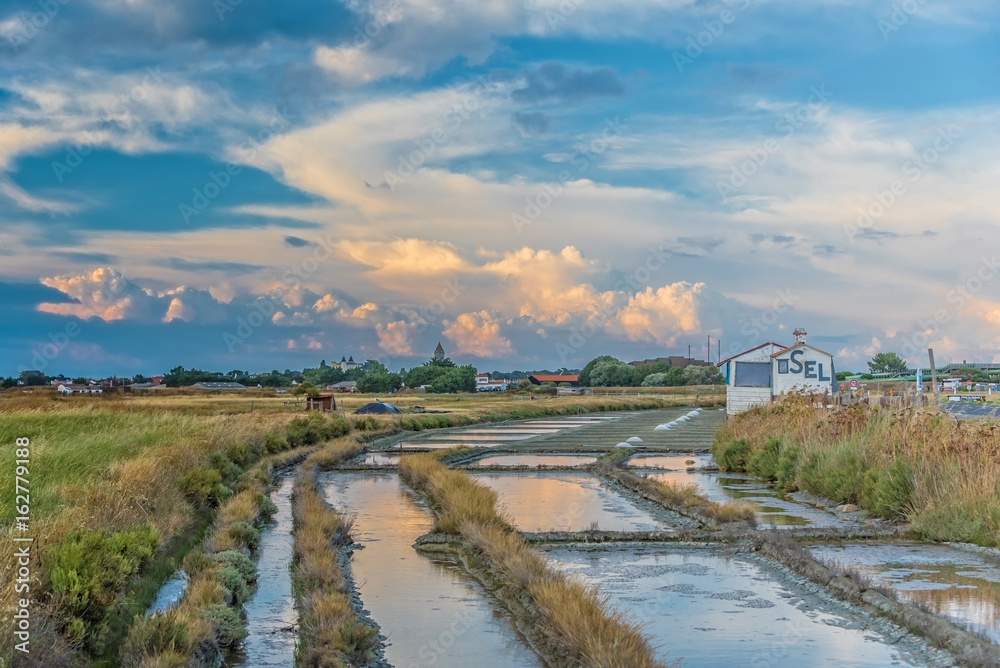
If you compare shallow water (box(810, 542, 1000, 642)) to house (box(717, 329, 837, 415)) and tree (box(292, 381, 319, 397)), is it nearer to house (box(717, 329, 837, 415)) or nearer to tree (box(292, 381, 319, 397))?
house (box(717, 329, 837, 415))

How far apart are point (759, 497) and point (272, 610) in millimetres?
11391

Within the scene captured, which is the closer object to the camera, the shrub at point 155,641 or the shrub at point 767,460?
the shrub at point 155,641

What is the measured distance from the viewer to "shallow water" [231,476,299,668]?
289 inches

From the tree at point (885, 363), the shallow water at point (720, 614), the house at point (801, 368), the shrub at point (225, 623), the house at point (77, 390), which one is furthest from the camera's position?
the tree at point (885, 363)

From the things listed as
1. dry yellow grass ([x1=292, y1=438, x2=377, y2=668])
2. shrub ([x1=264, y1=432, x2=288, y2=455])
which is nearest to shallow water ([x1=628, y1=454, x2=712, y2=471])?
shrub ([x1=264, y1=432, x2=288, y2=455])

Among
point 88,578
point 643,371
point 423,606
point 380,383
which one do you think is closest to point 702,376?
point 643,371

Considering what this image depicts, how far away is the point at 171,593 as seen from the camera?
9.45 meters

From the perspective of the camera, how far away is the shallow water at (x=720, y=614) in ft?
23.2

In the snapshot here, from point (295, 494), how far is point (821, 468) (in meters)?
10.1

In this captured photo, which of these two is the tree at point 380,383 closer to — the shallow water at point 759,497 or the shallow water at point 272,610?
the shallow water at point 759,497

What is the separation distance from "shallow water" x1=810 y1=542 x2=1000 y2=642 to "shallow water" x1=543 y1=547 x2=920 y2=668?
1011 millimetres

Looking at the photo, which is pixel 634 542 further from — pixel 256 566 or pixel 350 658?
pixel 350 658

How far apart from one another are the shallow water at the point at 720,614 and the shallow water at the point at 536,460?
14.5 meters

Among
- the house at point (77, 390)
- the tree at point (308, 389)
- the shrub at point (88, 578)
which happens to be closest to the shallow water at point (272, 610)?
the shrub at point (88, 578)
